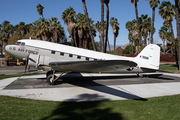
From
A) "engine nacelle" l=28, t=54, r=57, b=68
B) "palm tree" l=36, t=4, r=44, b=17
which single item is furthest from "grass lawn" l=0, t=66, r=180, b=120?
"palm tree" l=36, t=4, r=44, b=17

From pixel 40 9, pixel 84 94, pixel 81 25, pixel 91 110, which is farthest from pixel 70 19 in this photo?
pixel 91 110

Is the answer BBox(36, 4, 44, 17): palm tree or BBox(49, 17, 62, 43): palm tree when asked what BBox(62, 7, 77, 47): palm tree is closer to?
BBox(49, 17, 62, 43): palm tree

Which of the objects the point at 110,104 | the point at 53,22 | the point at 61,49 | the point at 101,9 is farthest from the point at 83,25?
the point at 110,104

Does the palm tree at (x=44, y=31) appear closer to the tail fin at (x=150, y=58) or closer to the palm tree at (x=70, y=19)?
the palm tree at (x=70, y=19)

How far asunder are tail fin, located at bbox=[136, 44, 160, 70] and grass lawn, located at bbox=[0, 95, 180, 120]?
20.3 feet

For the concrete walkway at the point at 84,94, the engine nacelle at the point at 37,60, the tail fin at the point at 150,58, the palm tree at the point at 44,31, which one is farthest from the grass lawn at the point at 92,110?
the palm tree at the point at 44,31

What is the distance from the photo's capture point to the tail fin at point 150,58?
1259cm

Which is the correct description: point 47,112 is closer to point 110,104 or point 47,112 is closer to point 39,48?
point 110,104

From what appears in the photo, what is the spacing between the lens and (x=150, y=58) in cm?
1273

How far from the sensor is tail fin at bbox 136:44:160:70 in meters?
12.6

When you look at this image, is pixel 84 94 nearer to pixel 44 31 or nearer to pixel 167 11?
pixel 44 31

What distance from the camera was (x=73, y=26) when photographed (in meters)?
35.4

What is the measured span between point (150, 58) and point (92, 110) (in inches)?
368

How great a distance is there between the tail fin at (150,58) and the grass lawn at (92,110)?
6186 millimetres
